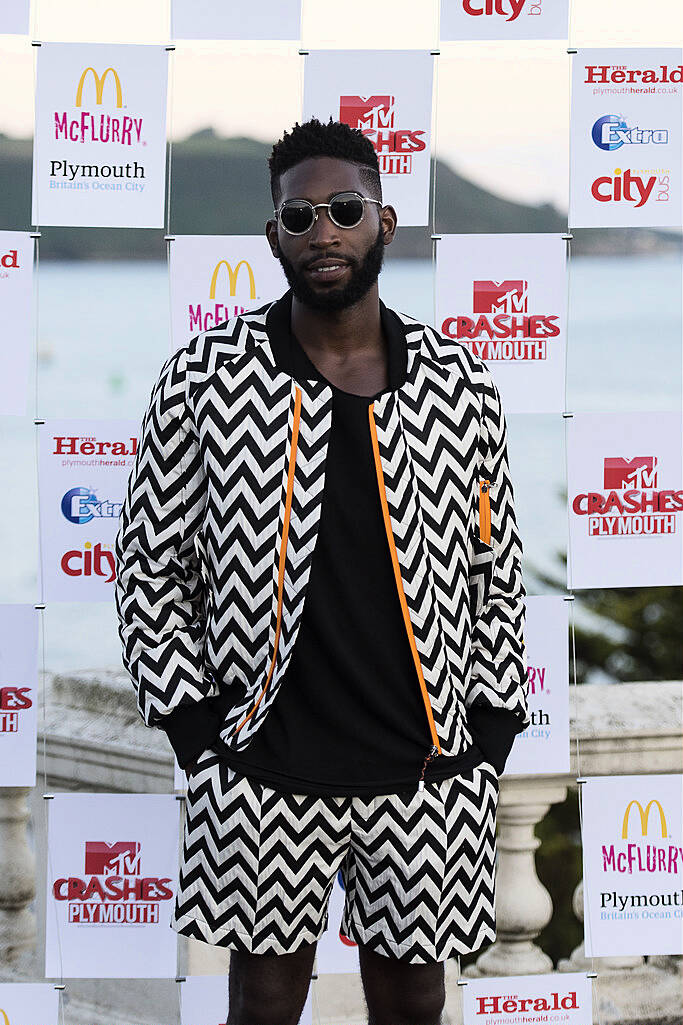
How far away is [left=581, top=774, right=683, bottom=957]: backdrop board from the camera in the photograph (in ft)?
9.59

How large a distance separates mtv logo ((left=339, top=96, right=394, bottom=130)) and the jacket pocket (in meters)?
1.16

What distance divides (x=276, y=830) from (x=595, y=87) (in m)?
1.85

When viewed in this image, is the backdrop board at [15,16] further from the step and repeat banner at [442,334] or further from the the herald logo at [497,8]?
the the herald logo at [497,8]

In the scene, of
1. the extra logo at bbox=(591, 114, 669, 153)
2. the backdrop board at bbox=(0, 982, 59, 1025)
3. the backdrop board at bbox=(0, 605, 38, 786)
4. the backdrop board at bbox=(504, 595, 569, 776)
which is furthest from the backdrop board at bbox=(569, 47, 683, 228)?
the backdrop board at bbox=(0, 982, 59, 1025)

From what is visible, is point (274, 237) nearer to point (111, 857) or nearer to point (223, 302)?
point (223, 302)

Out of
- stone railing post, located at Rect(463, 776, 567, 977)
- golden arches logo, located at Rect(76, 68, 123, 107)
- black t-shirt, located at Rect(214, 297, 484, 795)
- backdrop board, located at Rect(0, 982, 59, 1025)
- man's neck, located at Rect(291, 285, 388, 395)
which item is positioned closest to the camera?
black t-shirt, located at Rect(214, 297, 484, 795)

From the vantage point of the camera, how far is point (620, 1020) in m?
3.13

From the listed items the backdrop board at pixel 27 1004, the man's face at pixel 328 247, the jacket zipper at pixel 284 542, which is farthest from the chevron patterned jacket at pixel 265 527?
the backdrop board at pixel 27 1004

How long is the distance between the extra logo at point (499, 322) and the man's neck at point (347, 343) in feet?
2.77

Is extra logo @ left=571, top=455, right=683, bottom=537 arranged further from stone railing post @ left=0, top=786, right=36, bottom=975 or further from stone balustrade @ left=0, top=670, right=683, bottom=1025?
stone railing post @ left=0, top=786, right=36, bottom=975

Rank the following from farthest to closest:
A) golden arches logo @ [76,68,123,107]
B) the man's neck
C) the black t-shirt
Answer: golden arches logo @ [76,68,123,107]
the man's neck
the black t-shirt

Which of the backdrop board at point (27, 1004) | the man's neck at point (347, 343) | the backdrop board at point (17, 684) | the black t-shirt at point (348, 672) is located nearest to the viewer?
the black t-shirt at point (348, 672)

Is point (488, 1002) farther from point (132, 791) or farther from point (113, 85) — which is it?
point (113, 85)

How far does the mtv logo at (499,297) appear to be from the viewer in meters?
2.79
